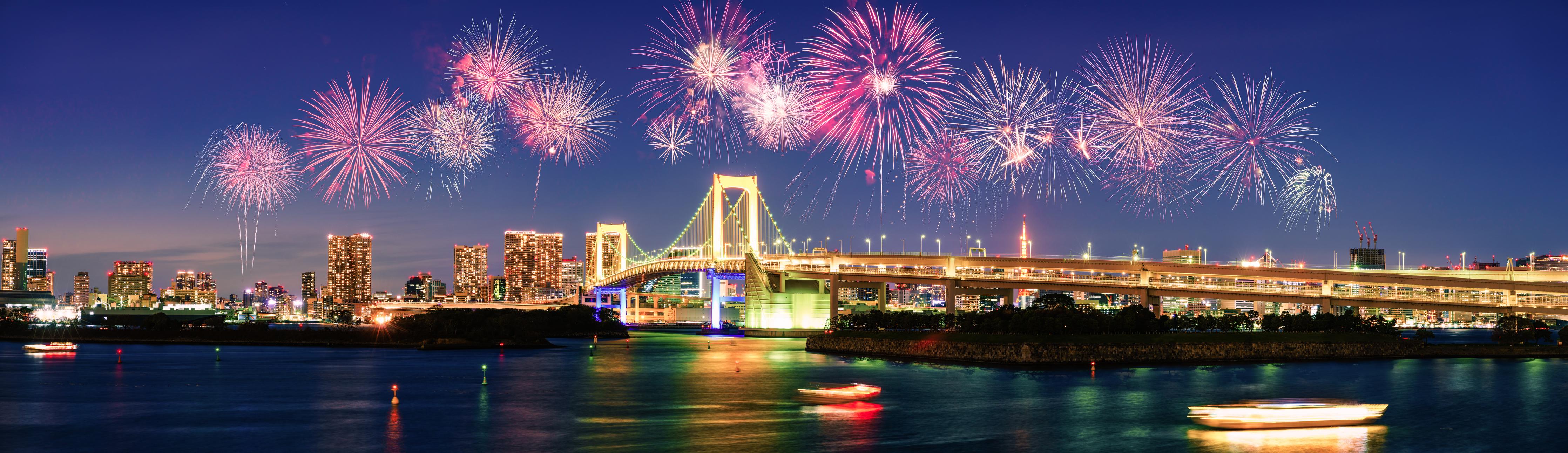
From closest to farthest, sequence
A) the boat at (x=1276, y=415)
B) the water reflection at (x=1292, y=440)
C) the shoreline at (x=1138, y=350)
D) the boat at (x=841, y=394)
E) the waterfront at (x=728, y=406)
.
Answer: the water reflection at (x=1292, y=440), the waterfront at (x=728, y=406), the boat at (x=1276, y=415), the boat at (x=841, y=394), the shoreline at (x=1138, y=350)

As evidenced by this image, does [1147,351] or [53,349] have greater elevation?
[1147,351]

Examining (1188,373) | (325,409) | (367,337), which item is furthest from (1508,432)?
(367,337)

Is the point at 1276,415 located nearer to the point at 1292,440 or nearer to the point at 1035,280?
the point at 1292,440

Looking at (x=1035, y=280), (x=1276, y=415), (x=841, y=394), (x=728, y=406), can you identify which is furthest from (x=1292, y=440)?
(x=1035, y=280)

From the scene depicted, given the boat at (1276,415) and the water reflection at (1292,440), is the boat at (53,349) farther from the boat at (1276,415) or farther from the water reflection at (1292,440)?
the water reflection at (1292,440)

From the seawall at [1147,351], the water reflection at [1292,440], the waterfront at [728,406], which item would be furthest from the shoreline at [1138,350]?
the water reflection at [1292,440]

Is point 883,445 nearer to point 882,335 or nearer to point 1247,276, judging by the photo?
point 882,335
